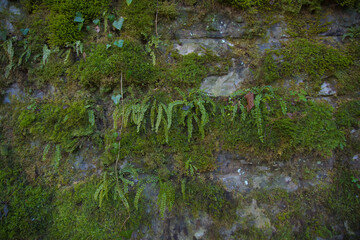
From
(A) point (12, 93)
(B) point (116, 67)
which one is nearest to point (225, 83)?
(B) point (116, 67)

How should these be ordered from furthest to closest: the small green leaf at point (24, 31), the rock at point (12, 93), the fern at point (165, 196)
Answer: the rock at point (12, 93), the small green leaf at point (24, 31), the fern at point (165, 196)

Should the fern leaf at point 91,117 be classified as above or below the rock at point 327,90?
below

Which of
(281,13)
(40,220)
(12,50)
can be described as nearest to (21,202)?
(40,220)

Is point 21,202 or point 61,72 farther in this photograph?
point 61,72

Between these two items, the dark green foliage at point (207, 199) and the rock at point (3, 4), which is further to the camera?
the rock at point (3, 4)

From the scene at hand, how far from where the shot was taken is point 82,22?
11.7 feet

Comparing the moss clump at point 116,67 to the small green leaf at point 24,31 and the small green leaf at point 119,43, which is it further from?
the small green leaf at point 24,31

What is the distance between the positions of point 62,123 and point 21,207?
5.58 feet

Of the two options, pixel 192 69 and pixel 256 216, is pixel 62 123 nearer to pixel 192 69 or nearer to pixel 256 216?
pixel 192 69

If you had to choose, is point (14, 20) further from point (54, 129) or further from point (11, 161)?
point (11, 161)

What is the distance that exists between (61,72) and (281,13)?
4.47 metres

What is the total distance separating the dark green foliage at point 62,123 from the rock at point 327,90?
4388mm

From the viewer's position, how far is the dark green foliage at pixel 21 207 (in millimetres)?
3355

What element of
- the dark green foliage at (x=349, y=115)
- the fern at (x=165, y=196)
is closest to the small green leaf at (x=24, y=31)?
the fern at (x=165, y=196)
